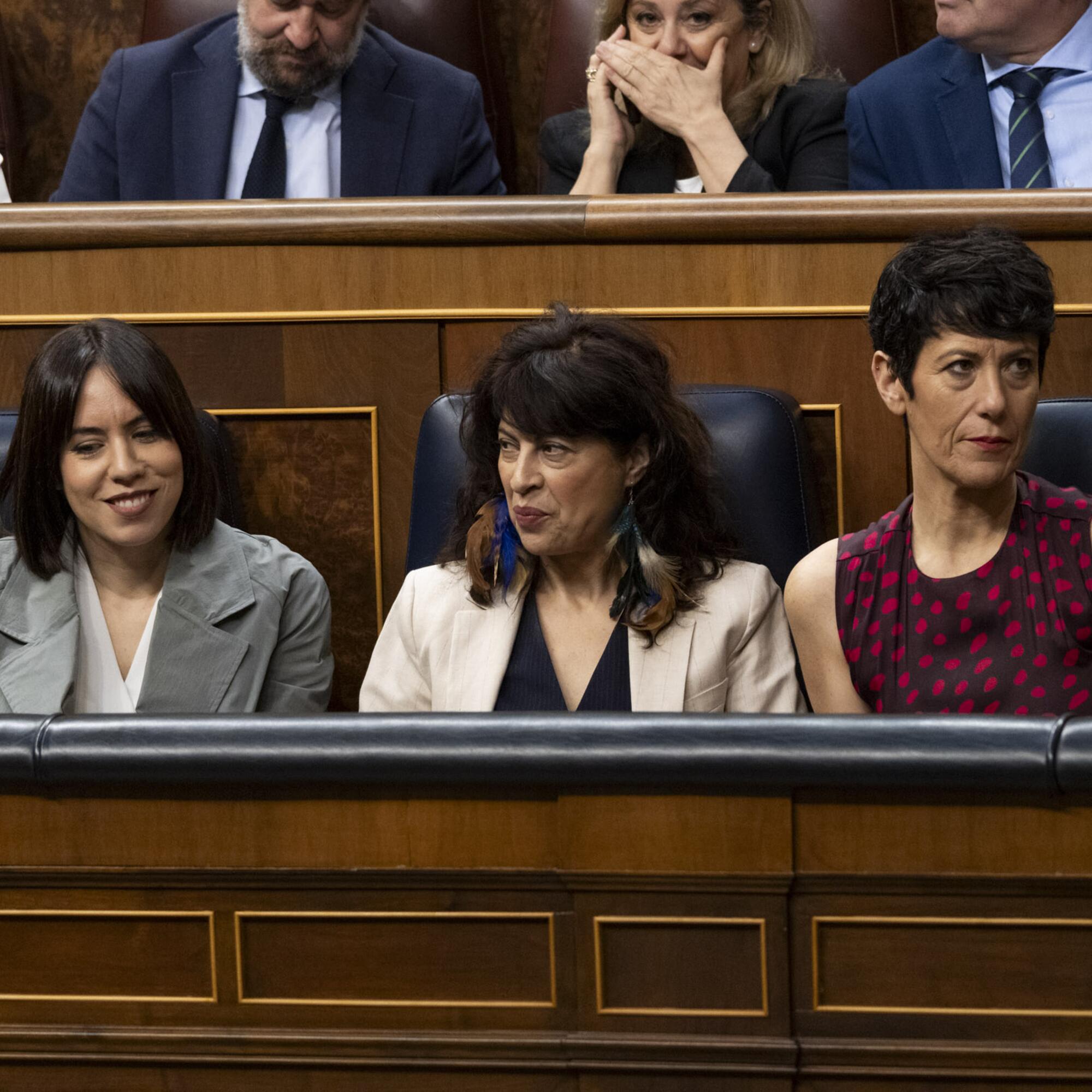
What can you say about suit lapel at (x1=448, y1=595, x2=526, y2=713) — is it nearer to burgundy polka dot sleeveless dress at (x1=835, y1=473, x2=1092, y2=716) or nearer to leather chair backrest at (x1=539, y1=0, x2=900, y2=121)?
burgundy polka dot sleeveless dress at (x1=835, y1=473, x2=1092, y2=716)

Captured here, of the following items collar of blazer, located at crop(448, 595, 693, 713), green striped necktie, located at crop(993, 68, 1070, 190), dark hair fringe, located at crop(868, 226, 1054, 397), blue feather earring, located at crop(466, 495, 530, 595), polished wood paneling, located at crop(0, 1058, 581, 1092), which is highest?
green striped necktie, located at crop(993, 68, 1070, 190)

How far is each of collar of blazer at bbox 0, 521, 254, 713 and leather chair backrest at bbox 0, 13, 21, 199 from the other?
37.0 inches

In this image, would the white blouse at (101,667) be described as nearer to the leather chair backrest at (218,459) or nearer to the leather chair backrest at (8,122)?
the leather chair backrest at (218,459)

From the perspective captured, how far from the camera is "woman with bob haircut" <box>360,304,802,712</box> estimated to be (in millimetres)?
1087

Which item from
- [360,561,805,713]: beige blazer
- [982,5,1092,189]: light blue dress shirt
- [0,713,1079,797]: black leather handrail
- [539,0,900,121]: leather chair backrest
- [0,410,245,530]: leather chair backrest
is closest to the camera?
[0,713,1079,797]: black leather handrail

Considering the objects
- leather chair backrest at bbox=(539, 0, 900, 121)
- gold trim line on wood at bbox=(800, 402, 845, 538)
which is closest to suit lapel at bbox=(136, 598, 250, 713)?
gold trim line on wood at bbox=(800, 402, 845, 538)

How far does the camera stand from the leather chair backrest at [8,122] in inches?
76.3

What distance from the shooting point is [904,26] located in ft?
6.22

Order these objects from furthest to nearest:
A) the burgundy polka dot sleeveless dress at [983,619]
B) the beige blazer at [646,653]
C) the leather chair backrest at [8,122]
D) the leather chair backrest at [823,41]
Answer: the leather chair backrest at [8,122]
the leather chair backrest at [823,41]
the beige blazer at [646,653]
the burgundy polka dot sleeveless dress at [983,619]

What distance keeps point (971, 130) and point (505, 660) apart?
0.72 metres

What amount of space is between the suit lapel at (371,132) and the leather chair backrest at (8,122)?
1.93 feet

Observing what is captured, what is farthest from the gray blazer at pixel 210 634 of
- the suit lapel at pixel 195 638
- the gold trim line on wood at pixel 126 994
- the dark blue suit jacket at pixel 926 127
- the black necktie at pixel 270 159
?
the dark blue suit jacket at pixel 926 127

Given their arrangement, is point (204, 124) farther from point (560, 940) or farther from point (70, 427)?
point (560, 940)

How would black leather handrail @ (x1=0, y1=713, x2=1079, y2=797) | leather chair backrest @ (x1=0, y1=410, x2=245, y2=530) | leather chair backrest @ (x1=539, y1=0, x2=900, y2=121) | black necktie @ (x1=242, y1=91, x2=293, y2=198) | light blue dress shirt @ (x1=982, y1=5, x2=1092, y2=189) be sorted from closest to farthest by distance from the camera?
black leather handrail @ (x1=0, y1=713, x2=1079, y2=797) → leather chair backrest @ (x1=0, y1=410, x2=245, y2=530) → light blue dress shirt @ (x1=982, y1=5, x2=1092, y2=189) → black necktie @ (x1=242, y1=91, x2=293, y2=198) → leather chair backrest @ (x1=539, y1=0, x2=900, y2=121)
